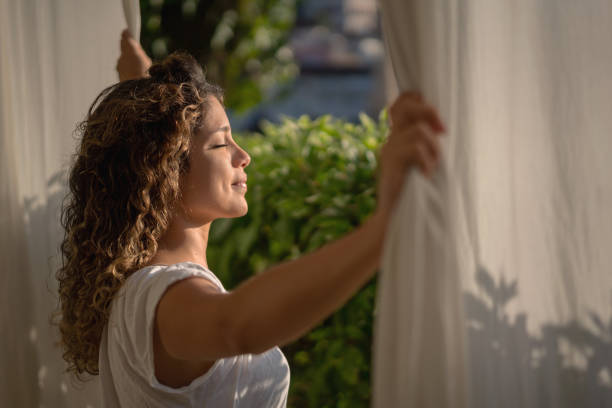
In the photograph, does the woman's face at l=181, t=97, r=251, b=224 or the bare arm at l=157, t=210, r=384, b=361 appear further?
the woman's face at l=181, t=97, r=251, b=224

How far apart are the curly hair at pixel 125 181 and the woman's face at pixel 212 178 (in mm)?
30

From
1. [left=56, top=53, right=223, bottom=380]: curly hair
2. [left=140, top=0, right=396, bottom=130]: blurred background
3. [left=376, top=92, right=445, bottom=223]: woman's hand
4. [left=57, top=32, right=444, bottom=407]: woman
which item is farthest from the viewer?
[left=140, top=0, right=396, bottom=130]: blurred background

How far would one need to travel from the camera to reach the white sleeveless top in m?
1.45

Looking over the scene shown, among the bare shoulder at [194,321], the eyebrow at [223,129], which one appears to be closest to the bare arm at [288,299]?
the bare shoulder at [194,321]

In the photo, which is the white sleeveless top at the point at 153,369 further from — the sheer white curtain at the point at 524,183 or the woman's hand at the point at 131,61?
the woman's hand at the point at 131,61

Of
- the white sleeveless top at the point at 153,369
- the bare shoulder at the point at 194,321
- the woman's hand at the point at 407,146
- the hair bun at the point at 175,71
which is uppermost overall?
the woman's hand at the point at 407,146

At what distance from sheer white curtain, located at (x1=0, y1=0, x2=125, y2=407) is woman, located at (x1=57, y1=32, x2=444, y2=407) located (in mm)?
325

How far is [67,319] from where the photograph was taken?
1.87 metres

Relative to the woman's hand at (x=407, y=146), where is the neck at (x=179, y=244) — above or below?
below

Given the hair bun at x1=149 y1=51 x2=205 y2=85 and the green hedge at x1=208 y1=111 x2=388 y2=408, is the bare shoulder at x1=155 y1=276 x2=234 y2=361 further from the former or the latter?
the green hedge at x1=208 y1=111 x2=388 y2=408

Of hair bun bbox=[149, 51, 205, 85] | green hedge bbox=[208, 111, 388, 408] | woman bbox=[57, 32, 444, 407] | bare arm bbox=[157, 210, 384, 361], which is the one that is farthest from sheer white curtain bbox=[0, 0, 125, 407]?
bare arm bbox=[157, 210, 384, 361]

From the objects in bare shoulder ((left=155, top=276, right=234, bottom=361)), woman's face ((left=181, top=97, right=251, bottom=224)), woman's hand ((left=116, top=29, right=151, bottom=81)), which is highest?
woman's hand ((left=116, top=29, right=151, bottom=81))

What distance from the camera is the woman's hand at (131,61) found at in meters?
2.23

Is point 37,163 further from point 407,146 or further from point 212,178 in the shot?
point 407,146
